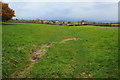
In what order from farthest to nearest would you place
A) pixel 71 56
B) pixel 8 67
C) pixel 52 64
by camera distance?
pixel 71 56 → pixel 52 64 → pixel 8 67

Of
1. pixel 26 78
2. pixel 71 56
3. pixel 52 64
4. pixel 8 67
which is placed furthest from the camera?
pixel 71 56

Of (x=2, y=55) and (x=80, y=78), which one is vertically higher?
(x=2, y=55)

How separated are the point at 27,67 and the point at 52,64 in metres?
1.79

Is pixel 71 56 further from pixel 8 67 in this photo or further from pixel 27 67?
pixel 8 67

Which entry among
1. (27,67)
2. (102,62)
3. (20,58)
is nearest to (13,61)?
(20,58)

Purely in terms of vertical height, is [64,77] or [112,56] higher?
[112,56]

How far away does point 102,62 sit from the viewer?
930 cm

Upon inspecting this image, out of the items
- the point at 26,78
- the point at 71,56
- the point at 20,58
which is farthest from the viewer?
the point at 71,56

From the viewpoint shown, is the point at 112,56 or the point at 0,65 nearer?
the point at 0,65

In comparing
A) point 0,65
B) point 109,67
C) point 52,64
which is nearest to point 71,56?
point 52,64

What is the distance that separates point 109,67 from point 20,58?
22.8 ft

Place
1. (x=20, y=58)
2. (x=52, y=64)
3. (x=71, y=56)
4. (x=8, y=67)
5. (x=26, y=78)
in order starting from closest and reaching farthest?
(x=26, y=78), (x=8, y=67), (x=52, y=64), (x=20, y=58), (x=71, y=56)

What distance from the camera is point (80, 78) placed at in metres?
6.98

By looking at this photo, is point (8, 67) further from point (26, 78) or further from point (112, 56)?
point (112, 56)
